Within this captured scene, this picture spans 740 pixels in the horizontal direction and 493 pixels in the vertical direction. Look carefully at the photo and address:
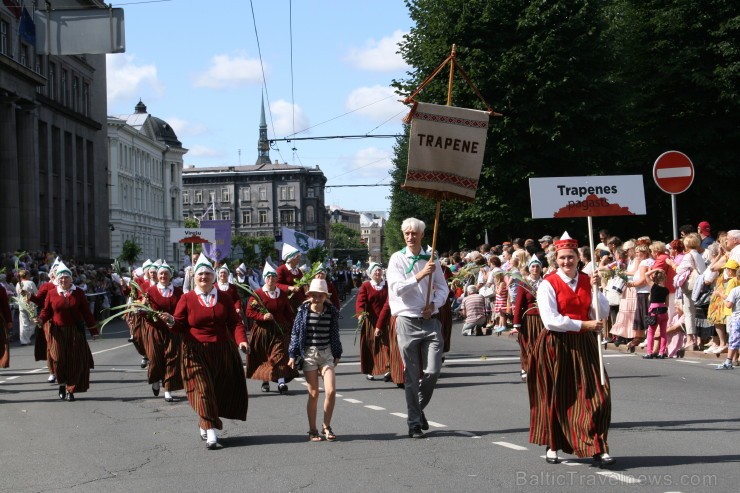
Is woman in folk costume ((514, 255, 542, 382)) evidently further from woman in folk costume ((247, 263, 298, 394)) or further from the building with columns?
the building with columns

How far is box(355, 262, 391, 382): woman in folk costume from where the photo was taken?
1648cm

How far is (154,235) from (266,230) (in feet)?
221

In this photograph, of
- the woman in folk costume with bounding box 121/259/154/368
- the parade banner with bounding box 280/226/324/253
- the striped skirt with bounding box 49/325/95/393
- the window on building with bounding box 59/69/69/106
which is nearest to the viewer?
the striped skirt with bounding box 49/325/95/393

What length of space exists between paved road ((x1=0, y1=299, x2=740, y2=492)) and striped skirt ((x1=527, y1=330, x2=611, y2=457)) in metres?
0.22

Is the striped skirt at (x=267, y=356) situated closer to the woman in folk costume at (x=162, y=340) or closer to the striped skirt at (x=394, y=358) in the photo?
the woman in folk costume at (x=162, y=340)

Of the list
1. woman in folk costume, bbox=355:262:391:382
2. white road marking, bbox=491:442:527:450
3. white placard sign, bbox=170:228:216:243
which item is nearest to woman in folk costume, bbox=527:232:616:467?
white road marking, bbox=491:442:527:450

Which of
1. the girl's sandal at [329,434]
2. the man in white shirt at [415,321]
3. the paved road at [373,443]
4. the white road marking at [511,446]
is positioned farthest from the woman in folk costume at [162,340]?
the white road marking at [511,446]

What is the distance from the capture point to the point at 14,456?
9.98 meters

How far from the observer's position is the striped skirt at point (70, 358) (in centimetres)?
1493

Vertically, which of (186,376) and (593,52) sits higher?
(593,52)

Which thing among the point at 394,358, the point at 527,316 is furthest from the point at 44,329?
the point at 527,316

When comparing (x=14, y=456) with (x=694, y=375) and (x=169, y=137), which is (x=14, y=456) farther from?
(x=169, y=137)

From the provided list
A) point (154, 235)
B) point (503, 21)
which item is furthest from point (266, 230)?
point (503, 21)

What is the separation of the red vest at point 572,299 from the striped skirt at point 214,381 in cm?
342
